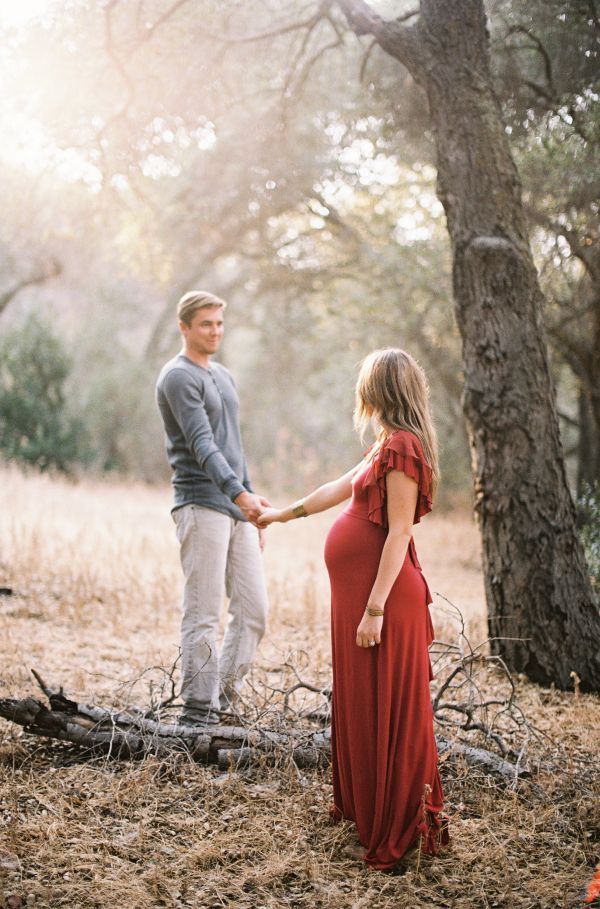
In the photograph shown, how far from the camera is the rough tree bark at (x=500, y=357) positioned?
209 inches

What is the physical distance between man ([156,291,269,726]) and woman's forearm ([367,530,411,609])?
4.08 ft

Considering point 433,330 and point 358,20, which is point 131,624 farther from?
point 433,330

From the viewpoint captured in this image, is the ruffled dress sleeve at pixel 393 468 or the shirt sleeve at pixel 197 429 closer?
the ruffled dress sleeve at pixel 393 468

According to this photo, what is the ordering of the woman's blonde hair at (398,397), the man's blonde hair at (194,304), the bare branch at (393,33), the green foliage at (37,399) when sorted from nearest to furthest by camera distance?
the woman's blonde hair at (398,397), the man's blonde hair at (194,304), the bare branch at (393,33), the green foliage at (37,399)

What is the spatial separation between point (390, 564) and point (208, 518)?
151 cm

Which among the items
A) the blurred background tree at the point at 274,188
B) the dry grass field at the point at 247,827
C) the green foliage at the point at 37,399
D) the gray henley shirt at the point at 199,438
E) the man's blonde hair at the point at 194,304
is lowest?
the dry grass field at the point at 247,827

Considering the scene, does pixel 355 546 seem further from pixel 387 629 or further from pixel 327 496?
pixel 327 496

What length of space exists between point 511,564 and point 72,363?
40.6 ft

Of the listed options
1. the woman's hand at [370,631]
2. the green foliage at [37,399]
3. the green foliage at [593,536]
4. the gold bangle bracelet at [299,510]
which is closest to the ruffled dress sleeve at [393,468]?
the woman's hand at [370,631]

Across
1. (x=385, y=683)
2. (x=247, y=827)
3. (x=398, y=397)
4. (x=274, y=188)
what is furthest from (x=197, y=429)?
(x=274, y=188)

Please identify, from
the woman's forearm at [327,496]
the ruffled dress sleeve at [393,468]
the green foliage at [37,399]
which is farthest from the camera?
the green foliage at [37,399]

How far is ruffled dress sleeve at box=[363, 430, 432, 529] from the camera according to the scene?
3.04m

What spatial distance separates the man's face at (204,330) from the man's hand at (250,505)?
0.83m

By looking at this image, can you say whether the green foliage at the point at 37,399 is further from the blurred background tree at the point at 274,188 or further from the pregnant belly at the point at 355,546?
the pregnant belly at the point at 355,546
